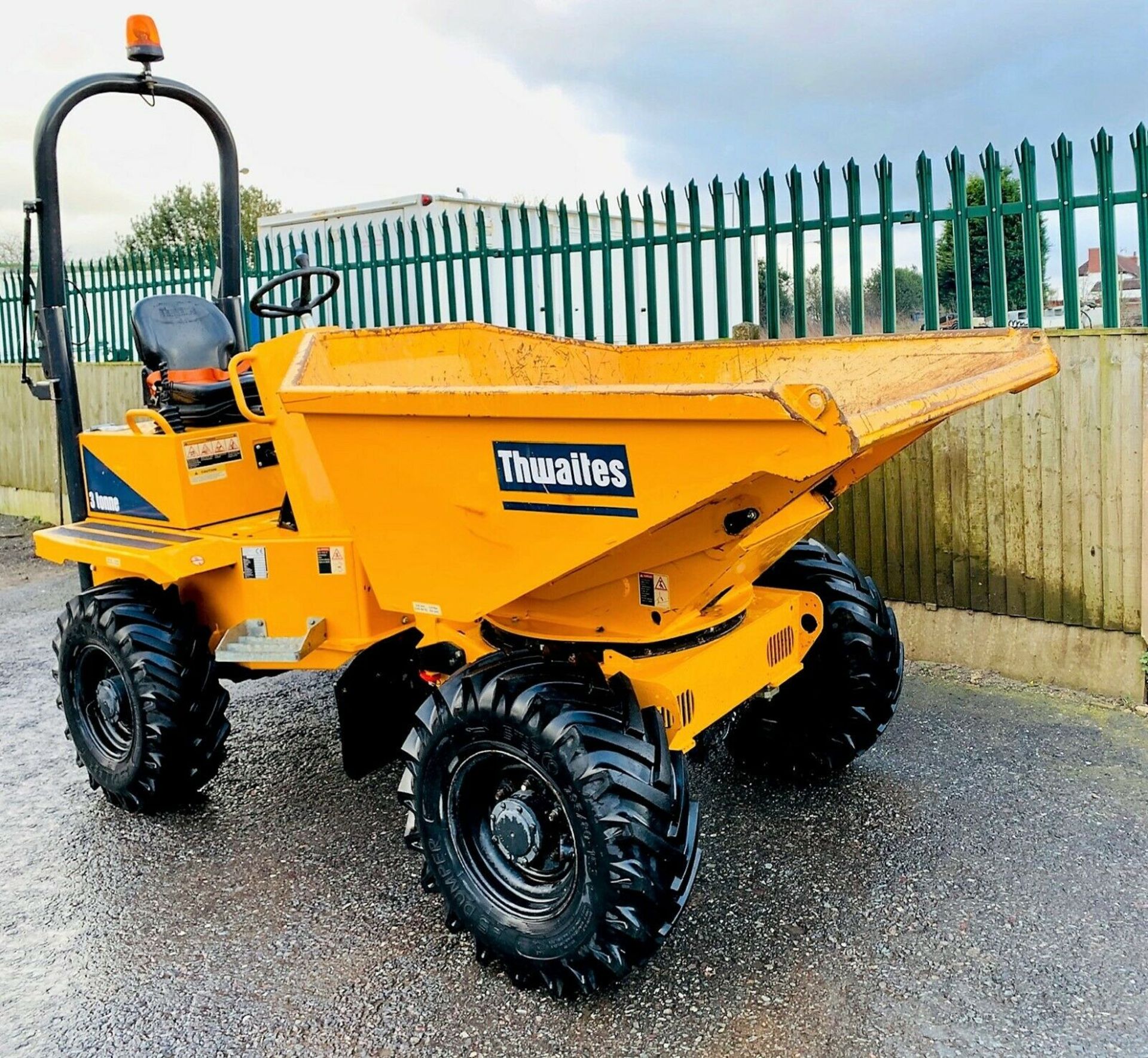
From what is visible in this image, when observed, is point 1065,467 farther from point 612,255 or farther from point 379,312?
point 379,312

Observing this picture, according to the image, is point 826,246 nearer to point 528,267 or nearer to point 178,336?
point 528,267

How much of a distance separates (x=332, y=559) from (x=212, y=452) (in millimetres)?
807

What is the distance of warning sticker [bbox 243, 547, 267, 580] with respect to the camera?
3.87m

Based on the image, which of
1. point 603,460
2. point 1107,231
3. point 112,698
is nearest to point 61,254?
point 112,698

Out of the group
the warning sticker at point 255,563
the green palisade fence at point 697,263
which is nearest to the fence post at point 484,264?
Result: the green palisade fence at point 697,263

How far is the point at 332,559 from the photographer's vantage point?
3764 mm

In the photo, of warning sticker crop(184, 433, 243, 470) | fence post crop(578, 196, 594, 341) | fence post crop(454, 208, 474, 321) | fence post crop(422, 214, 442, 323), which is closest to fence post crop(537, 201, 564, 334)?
fence post crop(578, 196, 594, 341)

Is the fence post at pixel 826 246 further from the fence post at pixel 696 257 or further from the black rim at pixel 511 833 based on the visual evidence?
the black rim at pixel 511 833

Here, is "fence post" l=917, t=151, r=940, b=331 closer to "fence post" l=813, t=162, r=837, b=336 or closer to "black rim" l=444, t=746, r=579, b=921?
"fence post" l=813, t=162, r=837, b=336

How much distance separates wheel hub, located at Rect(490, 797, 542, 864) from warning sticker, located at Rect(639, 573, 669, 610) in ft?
2.10

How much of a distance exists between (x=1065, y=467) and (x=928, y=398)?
2.68 metres

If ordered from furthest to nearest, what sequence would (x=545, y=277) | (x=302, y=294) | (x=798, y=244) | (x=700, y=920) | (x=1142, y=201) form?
1. (x=545, y=277)
2. (x=798, y=244)
3. (x=1142, y=201)
4. (x=302, y=294)
5. (x=700, y=920)

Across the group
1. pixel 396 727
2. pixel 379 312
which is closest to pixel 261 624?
pixel 396 727

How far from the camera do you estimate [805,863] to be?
3619 millimetres
